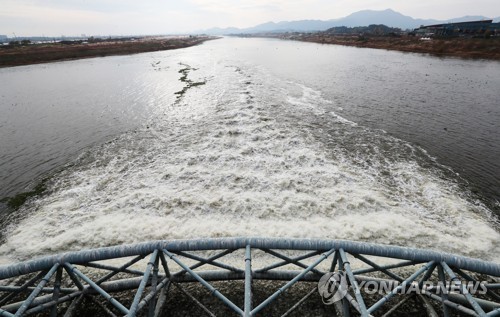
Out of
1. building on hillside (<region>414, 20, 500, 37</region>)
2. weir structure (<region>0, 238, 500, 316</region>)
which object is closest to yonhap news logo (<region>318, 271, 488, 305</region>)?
weir structure (<region>0, 238, 500, 316</region>)

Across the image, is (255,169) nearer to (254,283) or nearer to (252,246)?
(254,283)

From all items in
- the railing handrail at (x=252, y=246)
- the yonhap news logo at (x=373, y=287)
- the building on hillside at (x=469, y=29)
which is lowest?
the yonhap news logo at (x=373, y=287)

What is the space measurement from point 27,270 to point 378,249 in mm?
8151

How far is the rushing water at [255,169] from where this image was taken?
34.8 feet

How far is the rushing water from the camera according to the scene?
10594 millimetres

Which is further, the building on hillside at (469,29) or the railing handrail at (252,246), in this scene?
the building on hillside at (469,29)

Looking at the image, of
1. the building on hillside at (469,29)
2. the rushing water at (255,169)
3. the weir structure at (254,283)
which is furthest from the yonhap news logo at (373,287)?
the building on hillside at (469,29)

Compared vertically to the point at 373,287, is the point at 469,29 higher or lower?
higher

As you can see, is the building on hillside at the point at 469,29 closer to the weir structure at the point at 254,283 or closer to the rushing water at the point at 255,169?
the rushing water at the point at 255,169

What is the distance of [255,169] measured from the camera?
14945 mm

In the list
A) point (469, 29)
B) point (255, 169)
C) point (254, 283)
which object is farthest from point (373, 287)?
point (469, 29)

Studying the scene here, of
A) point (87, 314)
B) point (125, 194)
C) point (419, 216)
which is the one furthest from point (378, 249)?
point (125, 194)

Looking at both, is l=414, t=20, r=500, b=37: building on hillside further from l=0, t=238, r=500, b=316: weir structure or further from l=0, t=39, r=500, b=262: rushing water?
l=0, t=238, r=500, b=316: weir structure

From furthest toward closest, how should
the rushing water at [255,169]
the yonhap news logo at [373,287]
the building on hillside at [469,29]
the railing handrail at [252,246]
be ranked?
1. the building on hillside at [469,29]
2. the rushing water at [255,169]
3. the yonhap news logo at [373,287]
4. the railing handrail at [252,246]
